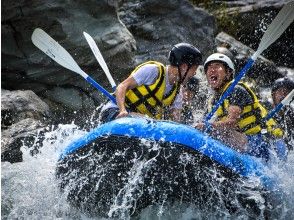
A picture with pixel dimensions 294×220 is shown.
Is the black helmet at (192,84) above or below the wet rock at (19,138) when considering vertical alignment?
above

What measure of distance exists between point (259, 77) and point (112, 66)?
9.78 feet

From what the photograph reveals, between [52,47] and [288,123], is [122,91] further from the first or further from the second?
[288,123]

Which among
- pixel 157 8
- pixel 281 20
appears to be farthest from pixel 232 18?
pixel 281 20

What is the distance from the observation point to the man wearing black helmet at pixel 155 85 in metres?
4.57

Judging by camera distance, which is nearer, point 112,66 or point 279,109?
point 279,109

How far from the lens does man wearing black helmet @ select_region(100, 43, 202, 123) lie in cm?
457

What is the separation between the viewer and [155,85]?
4688 millimetres

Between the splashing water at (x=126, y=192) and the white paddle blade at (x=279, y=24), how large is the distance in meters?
1.21

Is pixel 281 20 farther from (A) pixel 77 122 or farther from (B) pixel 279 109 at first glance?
(A) pixel 77 122

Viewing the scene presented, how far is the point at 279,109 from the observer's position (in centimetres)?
490

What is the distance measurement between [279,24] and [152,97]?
5.21 feet

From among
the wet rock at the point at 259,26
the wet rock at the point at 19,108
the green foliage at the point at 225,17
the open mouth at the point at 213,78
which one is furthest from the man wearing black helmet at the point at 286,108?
the green foliage at the point at 225,17

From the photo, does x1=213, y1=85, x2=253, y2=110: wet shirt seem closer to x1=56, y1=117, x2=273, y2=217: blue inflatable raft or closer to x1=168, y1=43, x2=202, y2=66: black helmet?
x1=168, y1=43, x2=202, y2=66: black helmet

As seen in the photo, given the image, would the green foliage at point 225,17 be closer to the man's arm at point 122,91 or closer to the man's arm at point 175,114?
the man's arm at point 175,114
